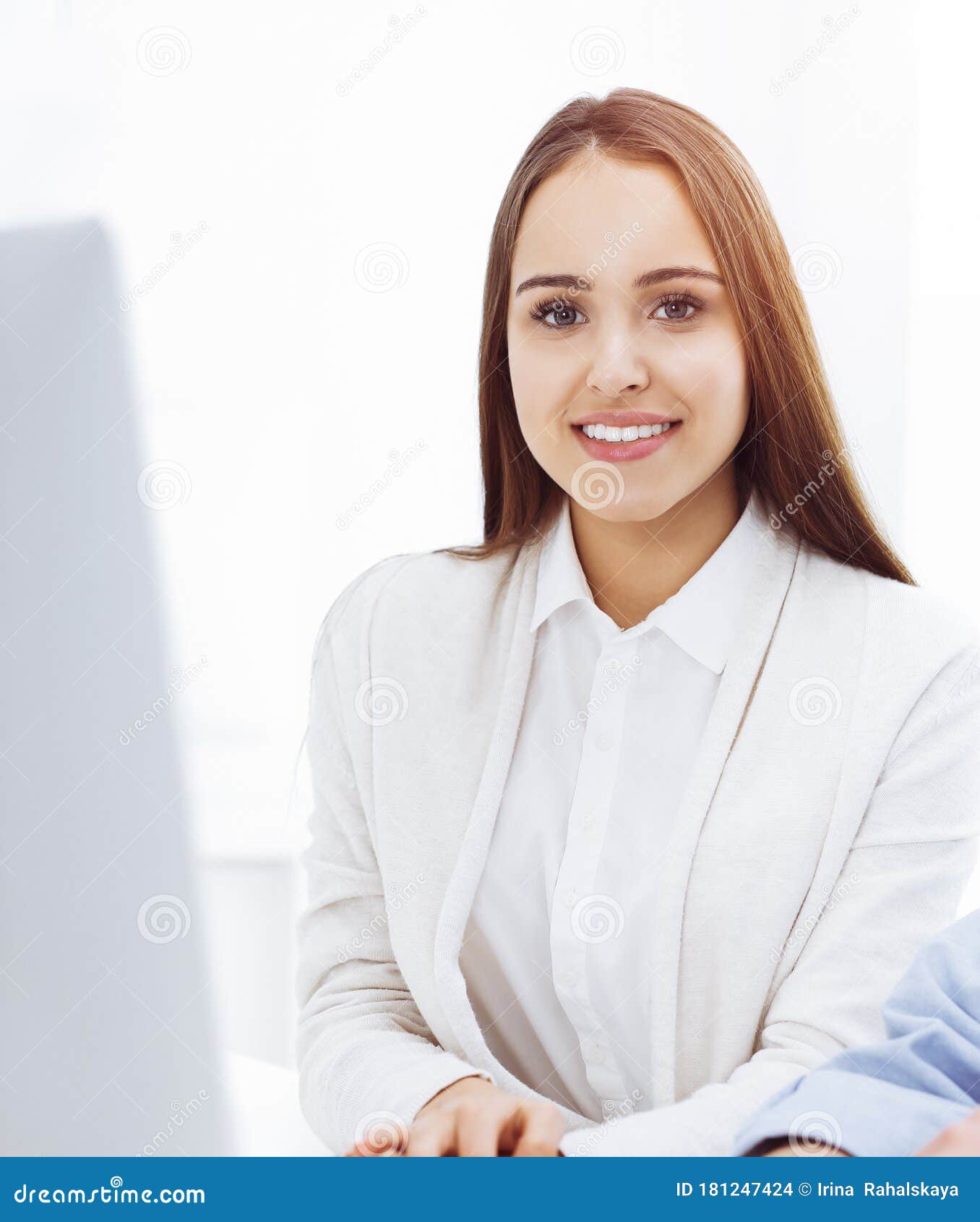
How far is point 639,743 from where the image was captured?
3.35ft

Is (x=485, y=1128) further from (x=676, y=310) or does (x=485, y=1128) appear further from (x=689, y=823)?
(x=676, y=310)

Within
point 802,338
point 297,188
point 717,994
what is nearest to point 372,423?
point 297,188

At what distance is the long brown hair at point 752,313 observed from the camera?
95 cm

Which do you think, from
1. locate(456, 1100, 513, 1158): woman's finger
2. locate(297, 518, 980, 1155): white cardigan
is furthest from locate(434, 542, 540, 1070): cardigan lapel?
locate(456, 1100, 513, 1158): woman's finger

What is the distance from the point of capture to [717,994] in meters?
0.93

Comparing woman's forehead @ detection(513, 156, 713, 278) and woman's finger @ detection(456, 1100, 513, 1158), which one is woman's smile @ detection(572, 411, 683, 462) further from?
woman's finger @ detection(456, 1100, 513, 1158)

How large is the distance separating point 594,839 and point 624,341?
0.45 metres

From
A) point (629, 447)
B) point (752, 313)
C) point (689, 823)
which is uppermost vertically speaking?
point (752, 313)

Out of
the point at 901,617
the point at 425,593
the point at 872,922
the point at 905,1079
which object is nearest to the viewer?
the point at 905,1079

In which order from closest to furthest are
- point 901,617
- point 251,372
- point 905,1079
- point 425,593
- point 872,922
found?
point 905,1079 → point 872,922 → point 901,617 → point 425,593 → point 251,372

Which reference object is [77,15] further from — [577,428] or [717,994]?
[717,994]

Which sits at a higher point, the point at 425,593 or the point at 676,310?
the point at 676,310

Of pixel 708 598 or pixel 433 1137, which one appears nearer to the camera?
pixel 433 1137

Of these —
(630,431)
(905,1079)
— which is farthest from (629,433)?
(905,1079)
